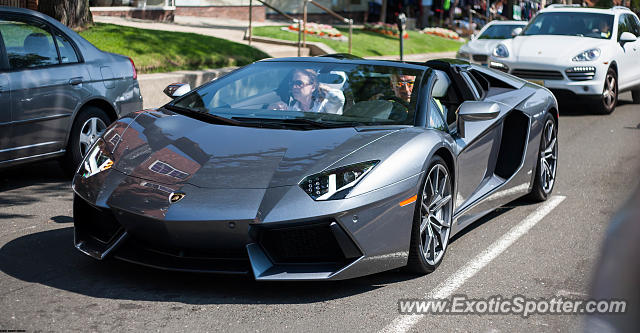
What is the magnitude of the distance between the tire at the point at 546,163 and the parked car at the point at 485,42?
29.3 ft

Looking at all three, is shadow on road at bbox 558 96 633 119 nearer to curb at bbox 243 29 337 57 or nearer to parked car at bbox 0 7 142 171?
curb at bbox 243 29 337 57

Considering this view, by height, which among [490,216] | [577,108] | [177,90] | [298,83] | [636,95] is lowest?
[577,108]

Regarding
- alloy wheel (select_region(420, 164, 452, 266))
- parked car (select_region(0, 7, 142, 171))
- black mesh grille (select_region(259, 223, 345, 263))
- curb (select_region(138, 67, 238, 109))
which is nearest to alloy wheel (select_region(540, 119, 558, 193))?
alloy wheel (select_region(420, 164, 452, 266))

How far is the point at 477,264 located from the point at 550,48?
31.1 feet

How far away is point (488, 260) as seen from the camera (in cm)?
560

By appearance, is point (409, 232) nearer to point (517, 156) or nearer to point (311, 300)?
point (311, 300)

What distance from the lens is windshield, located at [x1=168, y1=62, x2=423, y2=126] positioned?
5535 millimetres

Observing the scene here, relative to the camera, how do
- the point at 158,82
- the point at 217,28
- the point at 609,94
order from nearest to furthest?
the point at 158,82 < the point at 609,94 < the point at 217,28

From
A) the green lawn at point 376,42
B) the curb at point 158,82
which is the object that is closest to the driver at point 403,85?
the curb at point 158,82

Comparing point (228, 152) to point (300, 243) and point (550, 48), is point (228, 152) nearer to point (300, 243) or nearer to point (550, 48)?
point (300, 243)

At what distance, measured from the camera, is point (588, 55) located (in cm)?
1405

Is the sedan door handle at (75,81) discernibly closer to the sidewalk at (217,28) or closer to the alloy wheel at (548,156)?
the alloy wheel at (548,156)

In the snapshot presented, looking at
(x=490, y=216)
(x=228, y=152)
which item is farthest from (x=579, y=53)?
(x=228, y=152)

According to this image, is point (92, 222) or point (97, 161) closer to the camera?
point (92, 222)
